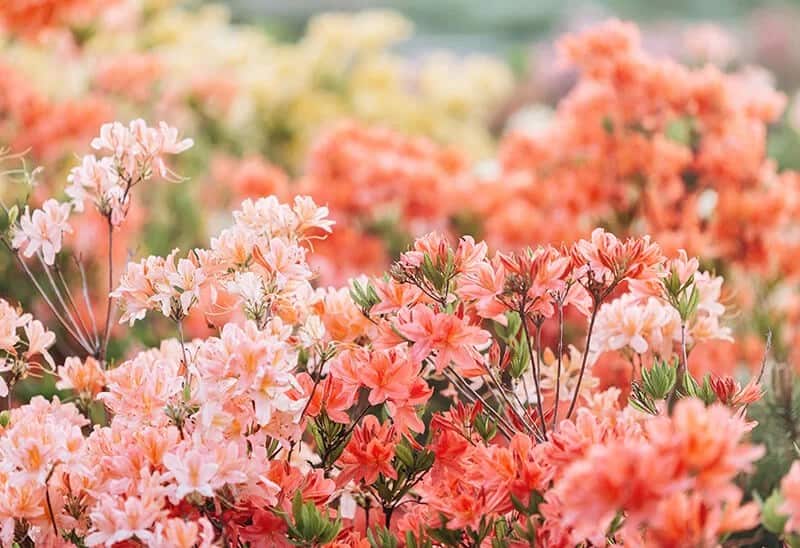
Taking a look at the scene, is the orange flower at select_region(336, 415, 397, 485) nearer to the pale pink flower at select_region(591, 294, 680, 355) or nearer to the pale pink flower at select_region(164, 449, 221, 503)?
the pale pink flower at select_region(164, 449, 221, 503)

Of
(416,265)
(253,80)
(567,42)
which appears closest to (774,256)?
(567,42)

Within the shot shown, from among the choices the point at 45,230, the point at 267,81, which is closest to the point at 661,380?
the point at 45,230

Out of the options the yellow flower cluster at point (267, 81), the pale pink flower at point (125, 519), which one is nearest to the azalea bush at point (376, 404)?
the pale pink flower at point (125, 519)

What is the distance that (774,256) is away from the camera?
2686mm

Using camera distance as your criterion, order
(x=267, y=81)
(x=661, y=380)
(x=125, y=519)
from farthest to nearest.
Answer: (x=267, y=81) → (x=661, y=380) → (x=125, y=519)

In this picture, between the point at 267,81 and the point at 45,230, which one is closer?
the point at 45,230

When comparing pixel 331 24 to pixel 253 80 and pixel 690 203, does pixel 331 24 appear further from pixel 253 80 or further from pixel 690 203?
pixel 690 203

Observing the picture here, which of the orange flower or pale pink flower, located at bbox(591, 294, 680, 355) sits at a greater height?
pale pink flower, located at bbox(591, 294, 680, 355)

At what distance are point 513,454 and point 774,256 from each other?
185 cm

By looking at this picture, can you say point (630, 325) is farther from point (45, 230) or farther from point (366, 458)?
point (45, 230)

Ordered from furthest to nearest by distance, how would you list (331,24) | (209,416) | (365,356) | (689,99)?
(331,24) → (689,99) → (365,356) → (209,416)

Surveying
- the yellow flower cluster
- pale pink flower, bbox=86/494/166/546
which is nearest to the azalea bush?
pale pink flower, bbox=86/494/166/546

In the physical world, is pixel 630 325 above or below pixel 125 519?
above

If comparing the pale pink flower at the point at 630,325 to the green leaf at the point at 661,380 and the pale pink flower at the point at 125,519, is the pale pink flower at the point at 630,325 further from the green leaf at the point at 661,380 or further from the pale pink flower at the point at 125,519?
the pale pink flower at the point at 125,519
